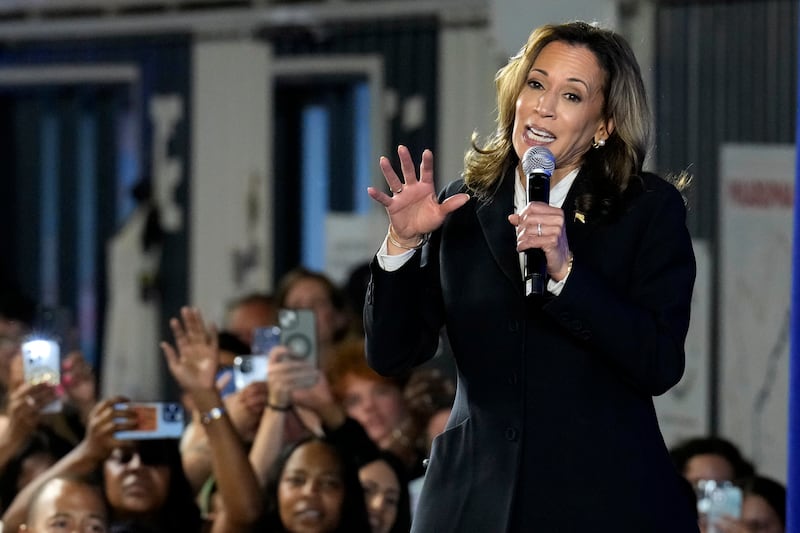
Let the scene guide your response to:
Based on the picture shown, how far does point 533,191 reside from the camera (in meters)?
1.68

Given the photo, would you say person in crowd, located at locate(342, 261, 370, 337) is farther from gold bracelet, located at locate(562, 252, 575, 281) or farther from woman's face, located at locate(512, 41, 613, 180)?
gold bracelet, located at locate(562, 252, 575, 281)

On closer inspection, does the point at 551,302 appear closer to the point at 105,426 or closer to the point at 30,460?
the point at 105,426

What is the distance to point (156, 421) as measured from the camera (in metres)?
3.55

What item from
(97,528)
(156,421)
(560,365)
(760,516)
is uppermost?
(560,365)

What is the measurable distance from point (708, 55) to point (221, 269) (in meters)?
2.85

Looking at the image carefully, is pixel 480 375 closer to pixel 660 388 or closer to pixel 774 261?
pixel 660 388

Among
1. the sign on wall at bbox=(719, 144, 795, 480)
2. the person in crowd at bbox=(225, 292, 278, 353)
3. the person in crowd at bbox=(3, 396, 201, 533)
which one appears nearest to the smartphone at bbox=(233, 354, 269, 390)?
the person in crowd at bbox=(3, 396, 201, 533)

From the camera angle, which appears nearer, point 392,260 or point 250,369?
point 392,260

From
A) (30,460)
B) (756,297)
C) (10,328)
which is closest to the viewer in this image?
(30,460)

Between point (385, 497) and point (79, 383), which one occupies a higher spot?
point (79, 383)

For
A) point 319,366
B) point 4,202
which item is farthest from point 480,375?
point 4,202

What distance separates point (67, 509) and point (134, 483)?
29 centimetres

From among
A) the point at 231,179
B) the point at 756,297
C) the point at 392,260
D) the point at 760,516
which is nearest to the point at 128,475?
the point at 760,516

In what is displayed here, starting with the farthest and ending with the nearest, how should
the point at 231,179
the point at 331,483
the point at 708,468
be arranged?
the point at 231,179, the point at 708,468, the point at 331,483
